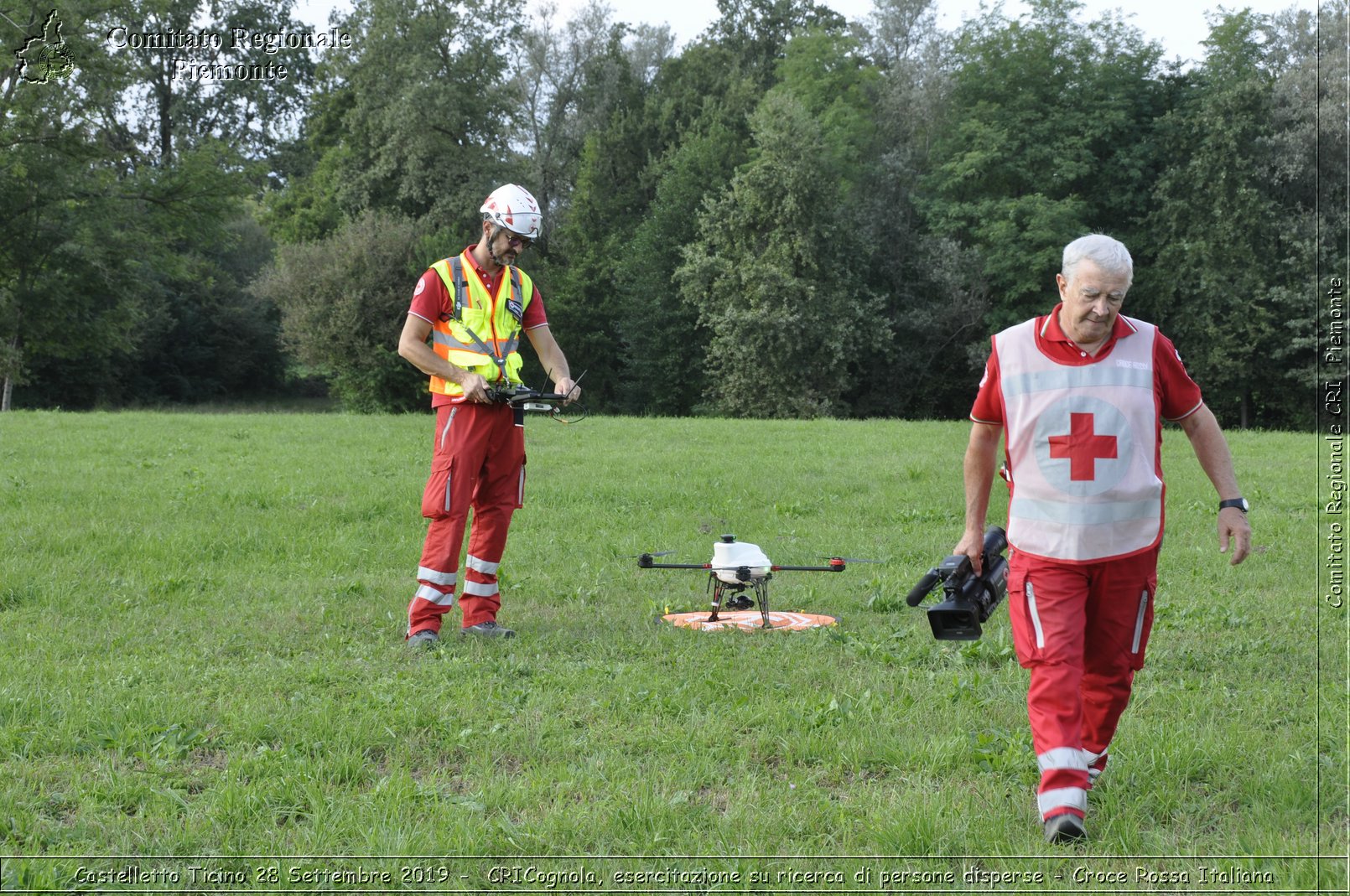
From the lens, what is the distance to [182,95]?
5812 cm

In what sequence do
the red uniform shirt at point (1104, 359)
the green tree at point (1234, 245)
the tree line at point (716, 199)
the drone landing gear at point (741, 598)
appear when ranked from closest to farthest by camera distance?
the red uniform shirt at point (1104, 359) → the drone landing gear at point (741, 598) → the tree line at point (716, 199) → the green tree at point (1234, 245)

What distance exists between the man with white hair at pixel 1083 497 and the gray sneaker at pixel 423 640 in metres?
3.93

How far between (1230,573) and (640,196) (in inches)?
1884

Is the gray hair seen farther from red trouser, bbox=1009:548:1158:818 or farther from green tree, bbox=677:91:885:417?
green tree, bbox=677:91:885:417

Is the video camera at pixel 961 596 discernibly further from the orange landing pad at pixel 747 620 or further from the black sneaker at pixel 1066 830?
the orange landing pad at pixel 747 620

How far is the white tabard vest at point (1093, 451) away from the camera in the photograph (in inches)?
183

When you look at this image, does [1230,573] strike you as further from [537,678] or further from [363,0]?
[363,0]

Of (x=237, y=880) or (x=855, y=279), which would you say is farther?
(x=855, y=279)

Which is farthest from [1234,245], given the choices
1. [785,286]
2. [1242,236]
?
[785,286]

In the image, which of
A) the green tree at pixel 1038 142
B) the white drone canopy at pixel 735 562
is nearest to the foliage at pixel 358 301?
the green tree at pixel 1038 142

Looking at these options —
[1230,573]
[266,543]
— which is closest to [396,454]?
[266,543]

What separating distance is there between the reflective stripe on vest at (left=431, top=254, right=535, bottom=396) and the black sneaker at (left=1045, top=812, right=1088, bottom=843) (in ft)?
14.9

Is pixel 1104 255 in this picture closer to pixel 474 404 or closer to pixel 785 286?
pixel 474 404

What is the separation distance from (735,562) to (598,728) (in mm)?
2285
